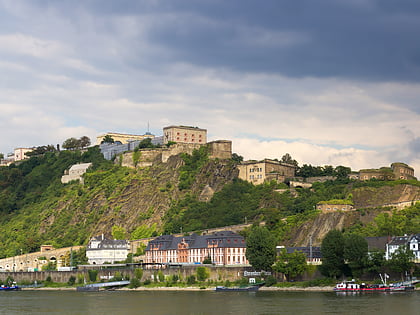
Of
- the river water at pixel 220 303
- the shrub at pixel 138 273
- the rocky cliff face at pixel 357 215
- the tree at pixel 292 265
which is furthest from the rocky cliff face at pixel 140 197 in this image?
the tree at pixel 292 265

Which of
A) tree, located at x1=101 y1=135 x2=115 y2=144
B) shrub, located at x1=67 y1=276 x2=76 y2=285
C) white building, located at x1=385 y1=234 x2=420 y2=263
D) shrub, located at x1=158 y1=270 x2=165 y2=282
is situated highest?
tree, located at x1=101 y1=135 x2=115 y2=144

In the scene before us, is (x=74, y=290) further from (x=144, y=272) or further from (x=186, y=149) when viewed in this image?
(x=186, y=149)

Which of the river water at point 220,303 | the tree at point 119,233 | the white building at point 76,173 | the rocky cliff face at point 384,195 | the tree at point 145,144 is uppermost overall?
the tree at point 145,144

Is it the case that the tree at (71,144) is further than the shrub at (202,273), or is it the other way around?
Result: the tree at (71,144)

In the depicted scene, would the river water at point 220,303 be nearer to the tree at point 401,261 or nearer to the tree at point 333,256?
the tree at point 401,261

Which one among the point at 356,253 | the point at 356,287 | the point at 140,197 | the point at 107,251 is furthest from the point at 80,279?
the point at 356,287

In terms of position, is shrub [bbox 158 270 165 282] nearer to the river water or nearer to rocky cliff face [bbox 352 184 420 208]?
the river water

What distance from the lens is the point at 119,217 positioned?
128 metres

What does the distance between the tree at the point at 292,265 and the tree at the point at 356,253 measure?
217 inches

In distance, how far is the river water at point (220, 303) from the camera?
215ft

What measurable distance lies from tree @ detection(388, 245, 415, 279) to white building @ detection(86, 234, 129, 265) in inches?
1861

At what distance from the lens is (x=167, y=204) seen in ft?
417

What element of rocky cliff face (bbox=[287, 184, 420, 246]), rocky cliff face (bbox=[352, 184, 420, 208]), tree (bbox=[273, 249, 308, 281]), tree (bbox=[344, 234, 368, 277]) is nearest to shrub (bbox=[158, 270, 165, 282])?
tree (bbox=[273, 249, 308, 281])

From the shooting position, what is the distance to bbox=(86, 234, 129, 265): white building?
4520 inches
